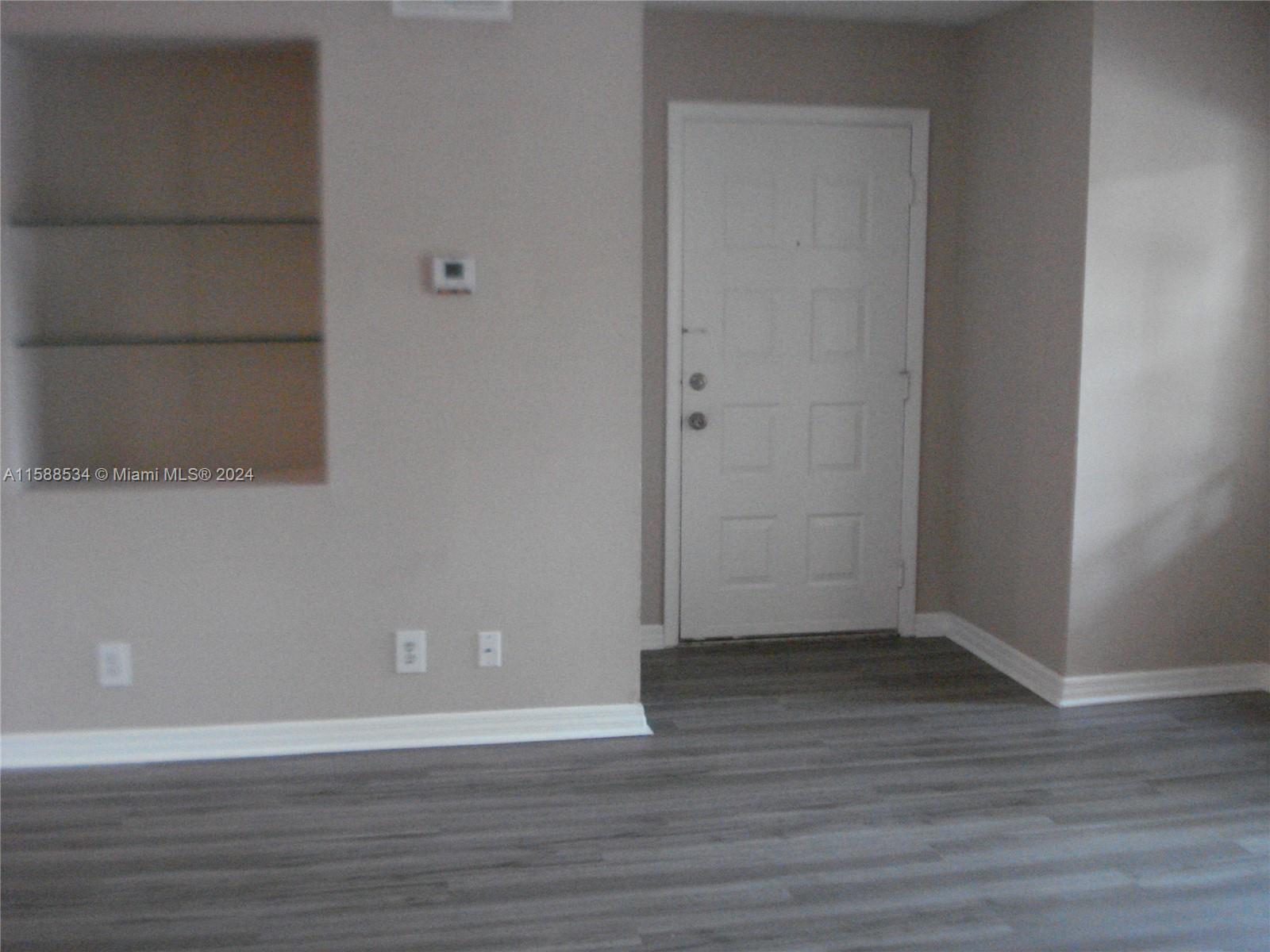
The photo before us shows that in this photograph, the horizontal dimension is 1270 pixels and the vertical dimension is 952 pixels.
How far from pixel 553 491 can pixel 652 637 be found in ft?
4.06

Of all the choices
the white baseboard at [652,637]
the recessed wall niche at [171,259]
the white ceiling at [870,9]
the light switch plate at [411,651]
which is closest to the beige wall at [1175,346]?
the white ceiling at [870,9]

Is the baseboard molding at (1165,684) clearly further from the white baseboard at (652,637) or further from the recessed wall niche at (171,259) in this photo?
the recessed wall niche at (171,259)

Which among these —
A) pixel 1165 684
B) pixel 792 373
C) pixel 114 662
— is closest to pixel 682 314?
pixel 792 373

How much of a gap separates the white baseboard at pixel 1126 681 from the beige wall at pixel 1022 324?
0.06m

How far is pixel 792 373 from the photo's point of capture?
466 cm

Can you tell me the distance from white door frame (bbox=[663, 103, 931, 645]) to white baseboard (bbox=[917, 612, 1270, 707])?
0.64 m

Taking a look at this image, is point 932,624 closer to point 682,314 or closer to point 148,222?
point 682,314

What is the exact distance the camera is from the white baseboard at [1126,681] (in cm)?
404

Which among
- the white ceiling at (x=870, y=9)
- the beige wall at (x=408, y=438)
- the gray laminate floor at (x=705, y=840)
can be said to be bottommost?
the gray laminate floor at (x=705, y=840)

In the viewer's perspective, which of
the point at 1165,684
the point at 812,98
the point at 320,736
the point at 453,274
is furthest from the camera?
the point at 812,98

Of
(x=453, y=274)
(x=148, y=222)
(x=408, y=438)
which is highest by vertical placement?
(x=148, y=222)

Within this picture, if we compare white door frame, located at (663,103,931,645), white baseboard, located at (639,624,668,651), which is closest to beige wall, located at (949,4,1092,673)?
white door frame, located at (663,103,931,645)

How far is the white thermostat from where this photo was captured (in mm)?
3439

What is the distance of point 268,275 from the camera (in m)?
3.79
